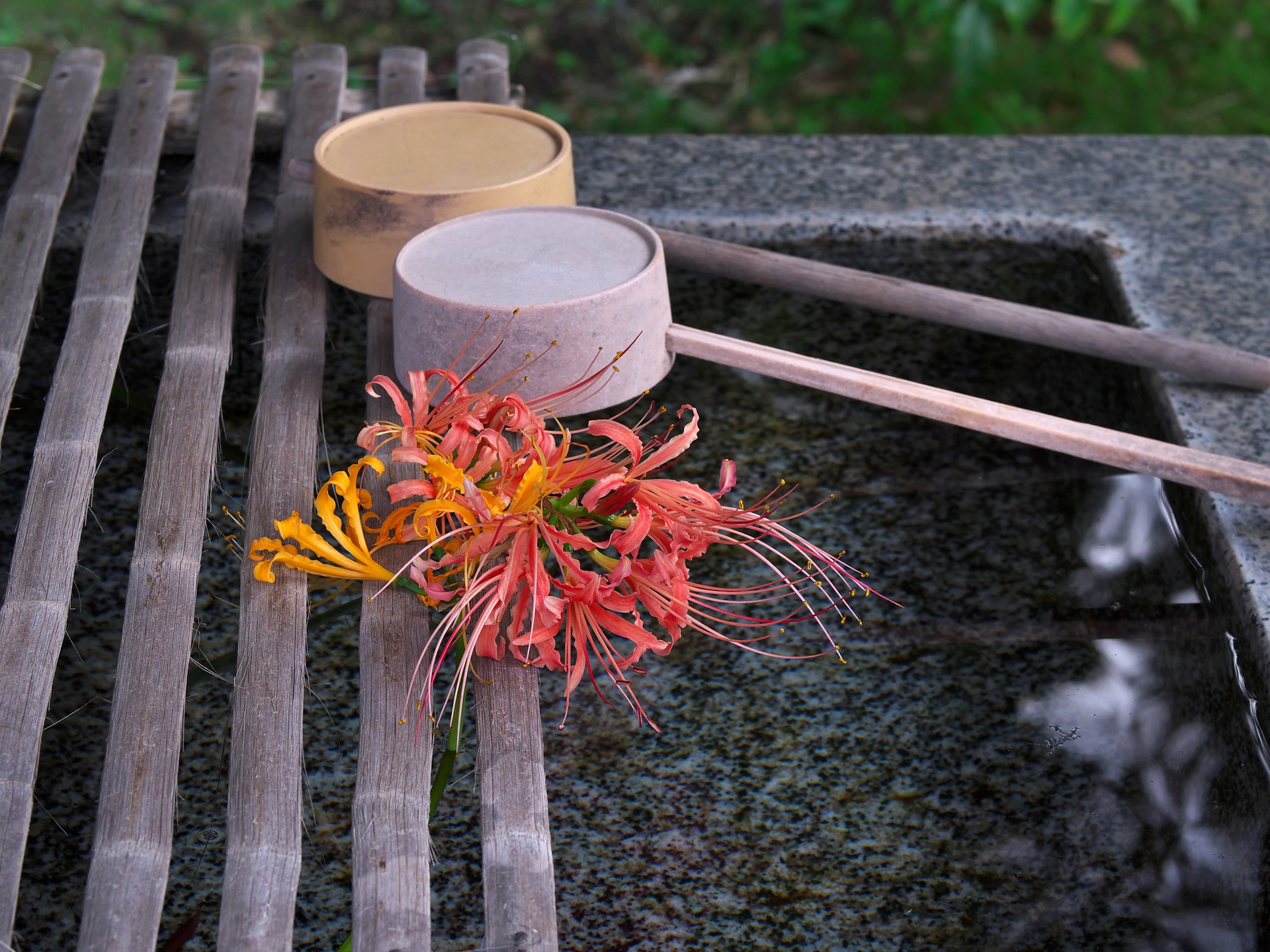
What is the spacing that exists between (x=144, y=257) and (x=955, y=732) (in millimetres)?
1336

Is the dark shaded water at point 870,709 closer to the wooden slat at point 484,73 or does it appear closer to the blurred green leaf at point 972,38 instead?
the wooden slat at point 484,73

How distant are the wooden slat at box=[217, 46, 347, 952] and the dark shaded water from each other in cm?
20

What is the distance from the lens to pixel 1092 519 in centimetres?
170

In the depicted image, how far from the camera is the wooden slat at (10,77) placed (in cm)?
177

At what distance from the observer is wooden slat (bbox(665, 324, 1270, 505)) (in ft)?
3.97

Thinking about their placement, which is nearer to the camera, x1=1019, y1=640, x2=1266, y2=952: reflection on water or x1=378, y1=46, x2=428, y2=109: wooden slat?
x1=1019, y1=640, x2=1266, y2=952: reflection on water

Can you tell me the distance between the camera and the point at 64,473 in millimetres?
1188

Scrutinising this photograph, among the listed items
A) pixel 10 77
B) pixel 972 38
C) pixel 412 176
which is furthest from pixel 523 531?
pixel 972 38

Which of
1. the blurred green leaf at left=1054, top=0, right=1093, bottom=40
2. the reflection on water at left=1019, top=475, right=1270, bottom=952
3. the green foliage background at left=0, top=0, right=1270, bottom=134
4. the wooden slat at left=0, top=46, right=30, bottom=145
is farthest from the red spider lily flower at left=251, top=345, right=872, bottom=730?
the green foliage background at left=0, top=0, right=1270, bottom=134

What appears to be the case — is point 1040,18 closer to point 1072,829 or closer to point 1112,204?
point 1112,204

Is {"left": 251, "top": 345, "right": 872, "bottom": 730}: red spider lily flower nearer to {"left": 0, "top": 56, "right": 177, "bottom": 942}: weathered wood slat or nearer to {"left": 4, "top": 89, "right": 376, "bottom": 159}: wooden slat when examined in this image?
{"left": 0, "top": 56, "right": 177, "bottom": 942}: weathered wood slat

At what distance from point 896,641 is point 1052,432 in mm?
499

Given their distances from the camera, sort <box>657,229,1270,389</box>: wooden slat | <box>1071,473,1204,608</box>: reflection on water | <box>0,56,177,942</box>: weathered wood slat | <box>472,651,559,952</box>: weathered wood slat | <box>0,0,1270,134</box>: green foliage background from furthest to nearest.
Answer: <box>0,0,1270,134</box>: green foliage background → <box>1071,473,1204,608</box>: reflection on water → <box>657,229,1270,389</box>: wooden slat → <box>0,56,177,942</box>: weathered wood slat → <box>472,651,559,952</box>: weathered wood slat

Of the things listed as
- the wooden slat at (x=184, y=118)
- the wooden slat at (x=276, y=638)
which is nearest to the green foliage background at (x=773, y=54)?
the wooden slat at (x=184, y=118)
